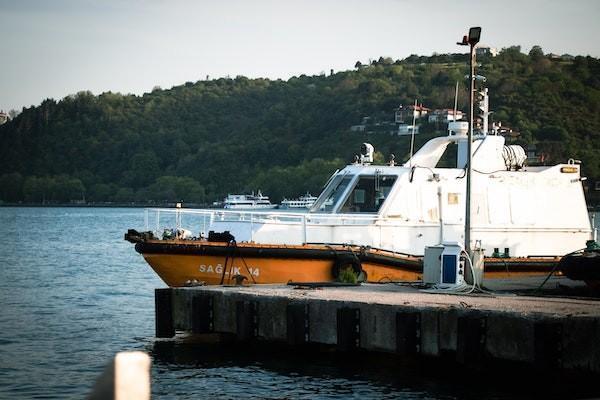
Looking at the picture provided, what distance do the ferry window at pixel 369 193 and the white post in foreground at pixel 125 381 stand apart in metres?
19.0

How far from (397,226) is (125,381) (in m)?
18.9

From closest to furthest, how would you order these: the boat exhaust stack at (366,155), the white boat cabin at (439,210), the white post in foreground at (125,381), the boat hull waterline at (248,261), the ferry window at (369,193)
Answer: the white post in foreground at (125,381)
the boat hull waterline at (248,261)
the white boat cabin at (439,210)
the ferry window at (369,193)
the boat exhaust stack at (366,155)

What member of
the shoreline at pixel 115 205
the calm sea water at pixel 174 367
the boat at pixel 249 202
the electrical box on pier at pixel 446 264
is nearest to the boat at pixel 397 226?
the calm sea water at pixel 174 367

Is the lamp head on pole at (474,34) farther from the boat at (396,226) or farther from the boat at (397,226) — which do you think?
the boat at (396,226)

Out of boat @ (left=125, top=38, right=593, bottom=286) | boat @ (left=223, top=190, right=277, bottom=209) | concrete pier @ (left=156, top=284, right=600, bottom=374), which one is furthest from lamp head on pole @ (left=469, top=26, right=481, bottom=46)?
boat @ (left=223, top=190, right=277, bottom=209)

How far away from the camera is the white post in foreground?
337 cm

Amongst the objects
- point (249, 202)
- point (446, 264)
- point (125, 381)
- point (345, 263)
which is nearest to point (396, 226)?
point (345, 263)

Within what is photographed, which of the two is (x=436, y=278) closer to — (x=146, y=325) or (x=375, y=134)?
(x=146, y=325)

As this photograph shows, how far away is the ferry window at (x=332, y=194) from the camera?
22578mm

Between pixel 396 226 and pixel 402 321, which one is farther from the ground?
pixel 396 226

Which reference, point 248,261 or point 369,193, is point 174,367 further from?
point 369,193

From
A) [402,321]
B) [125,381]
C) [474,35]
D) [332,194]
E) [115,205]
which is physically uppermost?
[474,35]

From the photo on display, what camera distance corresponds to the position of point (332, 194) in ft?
74.9

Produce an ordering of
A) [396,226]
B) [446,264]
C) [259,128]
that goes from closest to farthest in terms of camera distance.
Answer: [446,264], [396,226], [259,128]
